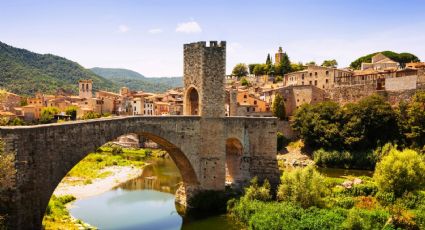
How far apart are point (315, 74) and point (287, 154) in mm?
20192

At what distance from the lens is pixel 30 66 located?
5571 inches

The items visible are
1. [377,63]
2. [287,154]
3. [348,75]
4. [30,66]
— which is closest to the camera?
[287,154]

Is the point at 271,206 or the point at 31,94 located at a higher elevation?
the point at 31,94

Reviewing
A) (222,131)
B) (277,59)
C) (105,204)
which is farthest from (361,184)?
(277,59)

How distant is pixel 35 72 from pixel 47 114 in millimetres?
74391

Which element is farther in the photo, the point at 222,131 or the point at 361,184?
the point at 361,184

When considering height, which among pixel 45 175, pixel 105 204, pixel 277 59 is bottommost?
pixel 105 204

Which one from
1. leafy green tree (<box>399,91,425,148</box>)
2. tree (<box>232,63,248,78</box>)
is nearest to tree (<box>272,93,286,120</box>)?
leafy green tree (<box>399,91,425,148</box>)

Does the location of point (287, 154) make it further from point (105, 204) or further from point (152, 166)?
point (105, 204)

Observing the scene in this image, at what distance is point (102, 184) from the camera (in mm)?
31594

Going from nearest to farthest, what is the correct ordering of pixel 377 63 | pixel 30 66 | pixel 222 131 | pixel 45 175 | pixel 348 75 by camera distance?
pixel 45 175, pixel 222 131, pixel 348 75, pixel 377 63, pixel 30 66

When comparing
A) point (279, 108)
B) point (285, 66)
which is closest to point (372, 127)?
point (279, 108)

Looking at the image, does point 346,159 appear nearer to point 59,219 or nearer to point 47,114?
point 59,219

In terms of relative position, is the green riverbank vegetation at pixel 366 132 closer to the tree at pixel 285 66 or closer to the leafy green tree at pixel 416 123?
the leafy green tree at pixel 416 123
